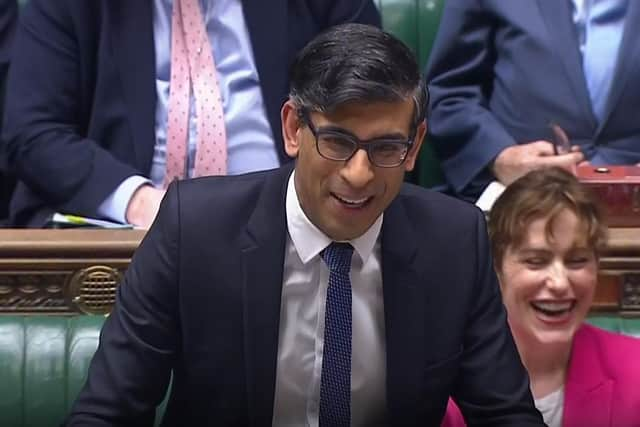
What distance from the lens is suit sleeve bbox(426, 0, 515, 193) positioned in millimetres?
2133

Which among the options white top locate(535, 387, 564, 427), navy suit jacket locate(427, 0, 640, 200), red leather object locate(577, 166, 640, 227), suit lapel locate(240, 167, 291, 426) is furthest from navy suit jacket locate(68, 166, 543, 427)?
navy suit jacket locate(427, 0, 640, 200)

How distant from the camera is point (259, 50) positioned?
2.00 metres

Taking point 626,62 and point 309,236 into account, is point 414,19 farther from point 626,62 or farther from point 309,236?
point 309,236

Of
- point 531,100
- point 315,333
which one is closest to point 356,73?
point 315,333

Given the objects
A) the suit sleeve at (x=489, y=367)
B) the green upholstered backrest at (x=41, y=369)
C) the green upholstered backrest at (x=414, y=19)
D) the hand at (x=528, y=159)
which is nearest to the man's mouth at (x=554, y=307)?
the suit sleeve at (x=489, y=367)

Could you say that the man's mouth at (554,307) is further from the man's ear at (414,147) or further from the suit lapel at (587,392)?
the man's ear at (414,147)

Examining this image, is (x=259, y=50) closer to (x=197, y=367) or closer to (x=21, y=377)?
(x=21, y=377)

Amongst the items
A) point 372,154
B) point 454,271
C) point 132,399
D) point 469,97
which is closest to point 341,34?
point 372,154

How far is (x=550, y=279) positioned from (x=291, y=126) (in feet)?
1.57

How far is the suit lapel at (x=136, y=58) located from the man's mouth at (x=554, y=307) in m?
0.75

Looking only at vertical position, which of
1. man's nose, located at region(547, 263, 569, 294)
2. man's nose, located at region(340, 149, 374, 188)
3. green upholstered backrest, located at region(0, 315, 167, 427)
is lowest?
green upholstered backrest, located at region(0, 315, 167, 427)

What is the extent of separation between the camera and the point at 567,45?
6.92 feet

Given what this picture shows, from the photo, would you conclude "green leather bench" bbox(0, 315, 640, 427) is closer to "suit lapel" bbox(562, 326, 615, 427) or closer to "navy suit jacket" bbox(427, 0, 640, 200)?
"suit lapel" bbox(562, 326, 615, 427)

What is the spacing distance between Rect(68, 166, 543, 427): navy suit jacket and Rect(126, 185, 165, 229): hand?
1.82 ft
